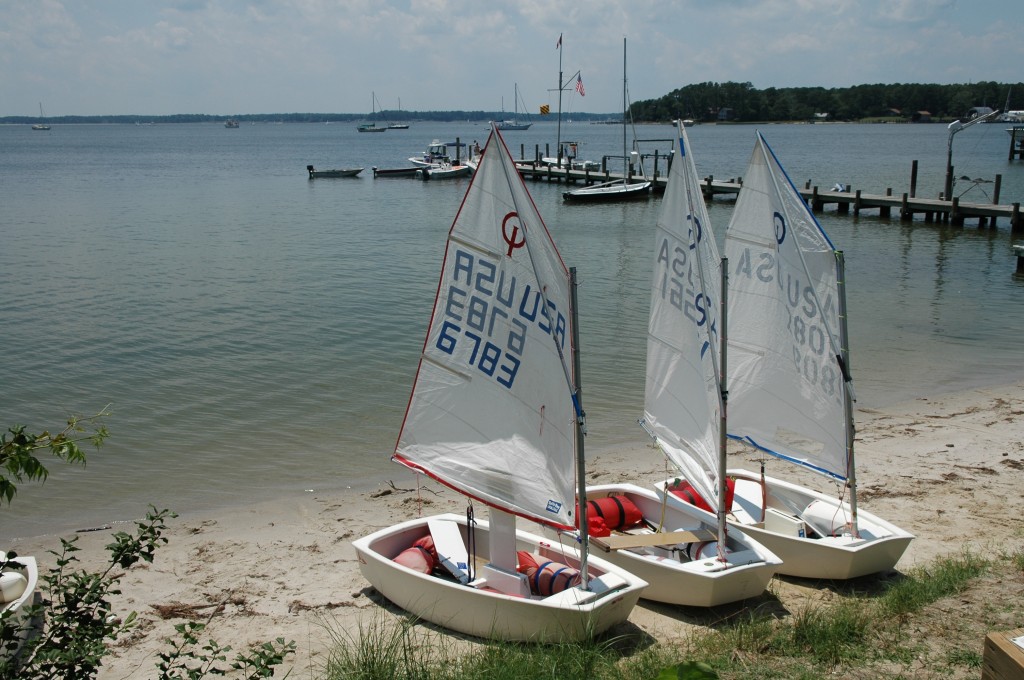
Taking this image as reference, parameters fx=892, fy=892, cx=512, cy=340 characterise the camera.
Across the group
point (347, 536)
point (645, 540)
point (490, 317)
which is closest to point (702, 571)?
point (645, 540)

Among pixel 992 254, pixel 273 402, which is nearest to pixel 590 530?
pixel 273 402

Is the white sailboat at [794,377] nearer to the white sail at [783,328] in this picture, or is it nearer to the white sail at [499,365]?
the white sail at [783,328]

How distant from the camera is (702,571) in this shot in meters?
8.31

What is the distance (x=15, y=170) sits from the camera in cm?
8156

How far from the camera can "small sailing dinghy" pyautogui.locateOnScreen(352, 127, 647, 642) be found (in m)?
7.45

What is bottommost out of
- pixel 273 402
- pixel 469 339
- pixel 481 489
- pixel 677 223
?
pixel 273 402

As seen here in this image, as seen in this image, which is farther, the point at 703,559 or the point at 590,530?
the point at 590,530

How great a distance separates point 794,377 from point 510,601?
3968 millimetres

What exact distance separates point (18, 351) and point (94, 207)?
32741mm

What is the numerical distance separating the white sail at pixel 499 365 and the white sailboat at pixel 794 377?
8.73ft

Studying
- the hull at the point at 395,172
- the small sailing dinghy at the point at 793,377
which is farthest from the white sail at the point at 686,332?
the hull at the point at 395,172

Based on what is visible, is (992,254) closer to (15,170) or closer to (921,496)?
(921,496)

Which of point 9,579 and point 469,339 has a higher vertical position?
point 469,339

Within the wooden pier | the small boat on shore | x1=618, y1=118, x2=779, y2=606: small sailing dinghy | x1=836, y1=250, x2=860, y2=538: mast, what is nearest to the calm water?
the wooden pier
